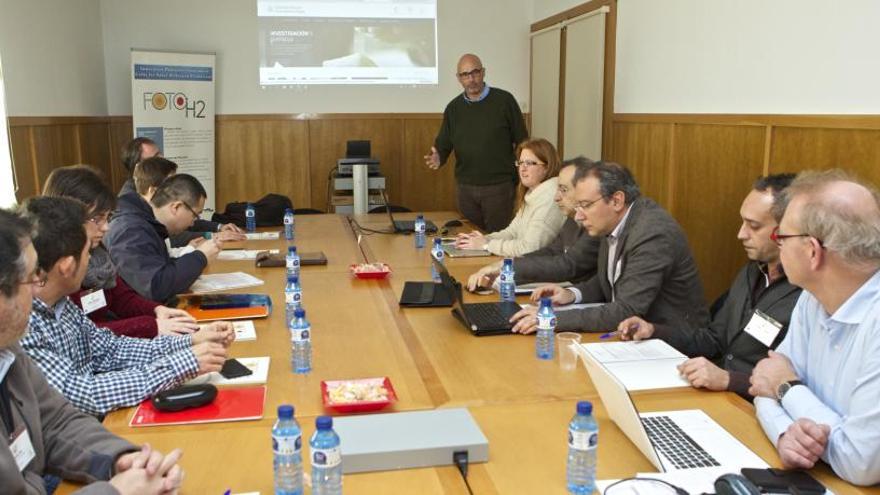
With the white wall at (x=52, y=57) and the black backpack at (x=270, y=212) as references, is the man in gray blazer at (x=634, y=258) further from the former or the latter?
the white wall at (x=52, y=57)

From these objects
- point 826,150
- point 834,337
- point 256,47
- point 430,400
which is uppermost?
point 256,47

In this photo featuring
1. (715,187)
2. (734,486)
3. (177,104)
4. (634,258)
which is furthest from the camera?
(177,104)

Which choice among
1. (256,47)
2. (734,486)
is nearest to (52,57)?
(256,47)

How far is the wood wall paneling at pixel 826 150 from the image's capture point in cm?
321

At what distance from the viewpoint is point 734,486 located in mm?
1285

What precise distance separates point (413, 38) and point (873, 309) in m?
6.33

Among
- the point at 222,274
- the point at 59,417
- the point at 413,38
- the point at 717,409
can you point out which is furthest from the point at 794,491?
the point at 413,38

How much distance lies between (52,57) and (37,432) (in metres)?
4.98

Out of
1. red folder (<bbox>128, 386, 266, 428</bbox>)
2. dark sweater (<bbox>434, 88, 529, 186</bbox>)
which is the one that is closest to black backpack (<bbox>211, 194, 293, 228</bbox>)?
dark sweater (<bbox>434, 88, 529, 186</bbox>)

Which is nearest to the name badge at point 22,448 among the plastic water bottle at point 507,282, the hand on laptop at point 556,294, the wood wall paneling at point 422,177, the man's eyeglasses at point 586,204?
the plastic water bottle at point 507,282

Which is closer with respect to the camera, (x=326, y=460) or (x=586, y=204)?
(x=326, y=460)

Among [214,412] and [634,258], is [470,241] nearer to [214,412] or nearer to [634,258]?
[634,258]

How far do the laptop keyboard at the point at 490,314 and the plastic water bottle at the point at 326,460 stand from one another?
46.9 inches

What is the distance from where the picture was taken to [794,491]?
4.57ft
